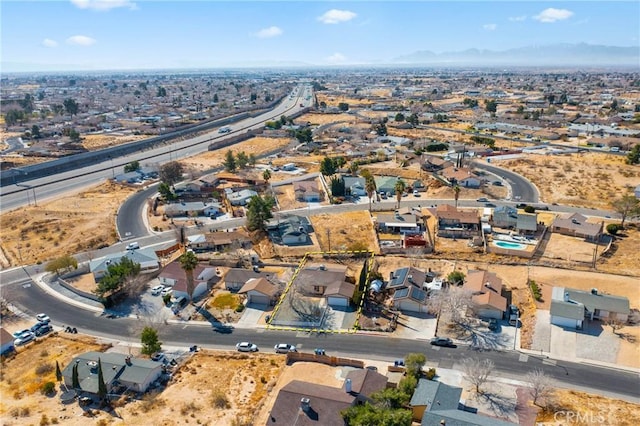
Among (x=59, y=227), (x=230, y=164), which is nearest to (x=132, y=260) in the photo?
(x=59, y=227)

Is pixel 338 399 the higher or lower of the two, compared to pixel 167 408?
higher

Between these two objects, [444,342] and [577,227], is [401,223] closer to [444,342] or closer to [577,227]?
[577,227]

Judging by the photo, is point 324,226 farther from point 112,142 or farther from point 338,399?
point 112,142

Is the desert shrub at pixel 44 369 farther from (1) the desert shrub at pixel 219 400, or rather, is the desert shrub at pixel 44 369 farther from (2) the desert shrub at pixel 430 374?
(2) the desert shrub at pixel 430 374

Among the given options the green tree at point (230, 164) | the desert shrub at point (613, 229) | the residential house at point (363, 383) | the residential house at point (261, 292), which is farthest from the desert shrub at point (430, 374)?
the green tree at point (230, 164)

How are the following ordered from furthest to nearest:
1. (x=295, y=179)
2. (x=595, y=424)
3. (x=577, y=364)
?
(x=295, y=179) → (x=577, y=364) → (x=595, y=424)

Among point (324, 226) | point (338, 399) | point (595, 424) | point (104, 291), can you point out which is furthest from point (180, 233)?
point (595, 424)
